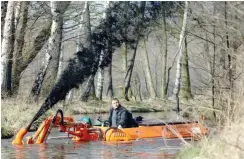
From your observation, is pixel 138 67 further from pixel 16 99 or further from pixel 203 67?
pixel 203 67

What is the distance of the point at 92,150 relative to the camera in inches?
719

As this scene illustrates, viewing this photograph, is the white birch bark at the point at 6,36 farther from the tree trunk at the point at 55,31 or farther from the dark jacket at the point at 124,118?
the dark jacket at the point at 124,118

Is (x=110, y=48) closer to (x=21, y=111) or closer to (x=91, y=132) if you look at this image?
(x=21, y=111)

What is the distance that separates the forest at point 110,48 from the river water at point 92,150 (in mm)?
1275

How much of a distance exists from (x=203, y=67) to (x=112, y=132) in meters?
4.14

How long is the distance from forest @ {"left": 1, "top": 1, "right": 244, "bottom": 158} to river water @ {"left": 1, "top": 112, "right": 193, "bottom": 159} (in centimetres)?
127

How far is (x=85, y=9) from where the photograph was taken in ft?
109

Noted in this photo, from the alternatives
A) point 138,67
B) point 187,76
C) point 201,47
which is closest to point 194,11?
→ point 201,47

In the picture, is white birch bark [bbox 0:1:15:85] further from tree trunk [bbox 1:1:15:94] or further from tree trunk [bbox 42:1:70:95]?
tree trunk [bbox 42:1:70:95]

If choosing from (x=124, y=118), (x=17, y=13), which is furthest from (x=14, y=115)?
(x=17, y=13)

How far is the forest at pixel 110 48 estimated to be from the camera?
46.4ft

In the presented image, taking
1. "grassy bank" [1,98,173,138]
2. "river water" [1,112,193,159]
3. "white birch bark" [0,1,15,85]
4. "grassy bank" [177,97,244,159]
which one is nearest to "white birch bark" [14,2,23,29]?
"white birch bark" [0,1,15,85]

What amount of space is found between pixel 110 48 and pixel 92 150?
26.0 ft

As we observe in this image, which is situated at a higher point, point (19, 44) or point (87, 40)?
point (87, 40)
